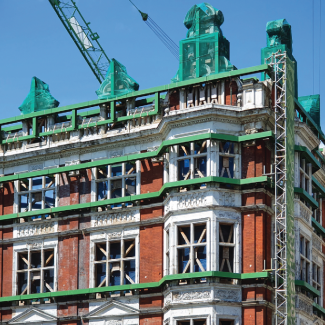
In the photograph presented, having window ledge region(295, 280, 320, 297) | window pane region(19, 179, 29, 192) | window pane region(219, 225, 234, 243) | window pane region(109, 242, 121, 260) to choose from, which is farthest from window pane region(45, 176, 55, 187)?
window ledge region(295, 280, 320, 297)

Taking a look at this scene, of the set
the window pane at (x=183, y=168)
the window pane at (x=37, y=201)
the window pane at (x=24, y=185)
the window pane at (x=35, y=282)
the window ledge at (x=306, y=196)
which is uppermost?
the window pane at (x=24, y=185)

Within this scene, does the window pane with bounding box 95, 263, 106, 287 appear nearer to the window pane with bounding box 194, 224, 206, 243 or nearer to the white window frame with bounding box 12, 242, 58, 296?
the white window frame with bounding box 12, 242, 58, 296

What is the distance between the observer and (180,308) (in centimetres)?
4922

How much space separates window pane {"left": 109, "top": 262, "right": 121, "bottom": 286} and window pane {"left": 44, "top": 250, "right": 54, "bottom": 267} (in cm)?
415

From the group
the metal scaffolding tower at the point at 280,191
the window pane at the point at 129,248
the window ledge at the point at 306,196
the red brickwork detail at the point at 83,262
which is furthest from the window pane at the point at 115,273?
the window ledge at the point at 306,196

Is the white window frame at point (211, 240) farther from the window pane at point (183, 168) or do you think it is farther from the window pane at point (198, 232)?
the window pane at point (183, 168)

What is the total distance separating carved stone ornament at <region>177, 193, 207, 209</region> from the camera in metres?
50.5

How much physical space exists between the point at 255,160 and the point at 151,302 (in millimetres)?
9616

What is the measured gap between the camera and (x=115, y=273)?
53.6m

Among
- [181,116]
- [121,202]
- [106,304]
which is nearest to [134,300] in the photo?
[106,304]

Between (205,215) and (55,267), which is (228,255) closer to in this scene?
(205,215)

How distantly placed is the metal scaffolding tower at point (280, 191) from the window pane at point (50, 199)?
46.0 feet

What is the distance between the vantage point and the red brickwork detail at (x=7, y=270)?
5650 cm

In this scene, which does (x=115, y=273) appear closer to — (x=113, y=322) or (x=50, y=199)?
(x=113, y=322)
